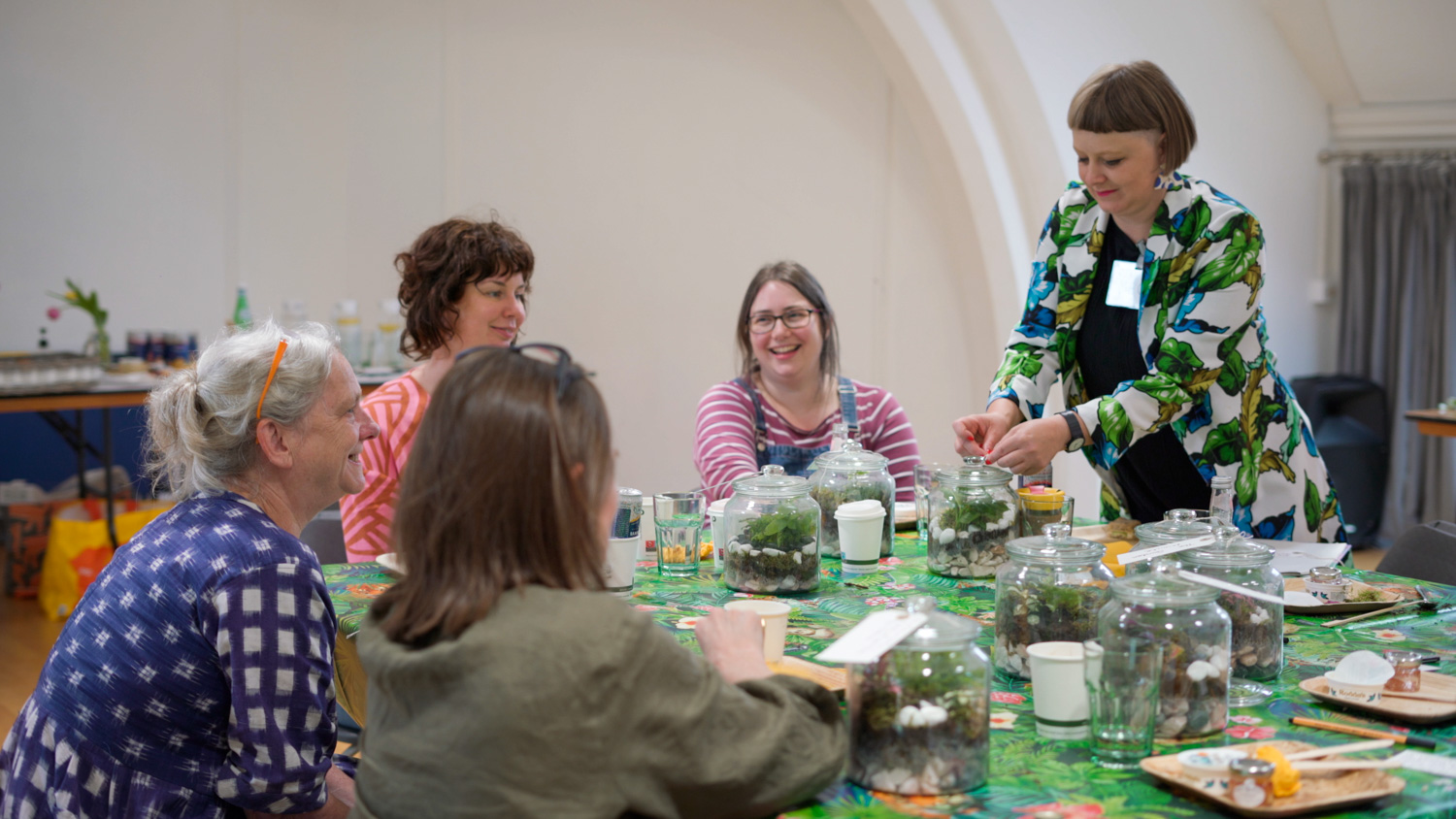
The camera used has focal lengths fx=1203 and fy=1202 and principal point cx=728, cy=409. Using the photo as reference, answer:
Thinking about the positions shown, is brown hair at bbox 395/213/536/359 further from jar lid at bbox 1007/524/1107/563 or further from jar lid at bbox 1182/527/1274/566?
jar lid at bbox 1182/527/1274/566

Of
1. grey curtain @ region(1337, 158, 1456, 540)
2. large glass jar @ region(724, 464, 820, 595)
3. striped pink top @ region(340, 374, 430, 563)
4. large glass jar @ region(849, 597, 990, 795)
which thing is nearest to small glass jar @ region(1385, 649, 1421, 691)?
large glass jar @ region(849, 597, 990, 795)

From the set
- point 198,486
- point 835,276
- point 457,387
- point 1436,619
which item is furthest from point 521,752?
point 835,276

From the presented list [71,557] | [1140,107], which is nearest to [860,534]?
[1140,107]

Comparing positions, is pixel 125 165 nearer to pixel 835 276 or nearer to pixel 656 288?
pixel 656 288

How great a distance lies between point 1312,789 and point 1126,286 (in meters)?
1.39

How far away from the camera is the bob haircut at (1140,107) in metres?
2.23

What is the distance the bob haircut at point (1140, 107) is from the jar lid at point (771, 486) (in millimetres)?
919

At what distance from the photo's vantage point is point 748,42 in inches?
209

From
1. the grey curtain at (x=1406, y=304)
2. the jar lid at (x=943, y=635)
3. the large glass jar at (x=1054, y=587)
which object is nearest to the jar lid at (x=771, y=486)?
the large glass jar at (x=1054, y=587)

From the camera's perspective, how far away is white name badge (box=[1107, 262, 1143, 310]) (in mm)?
2371

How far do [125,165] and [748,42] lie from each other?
288 centimetres

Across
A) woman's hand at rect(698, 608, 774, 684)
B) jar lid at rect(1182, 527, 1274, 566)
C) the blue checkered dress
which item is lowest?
the blue checkered dress

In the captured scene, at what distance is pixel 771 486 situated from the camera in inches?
77.4

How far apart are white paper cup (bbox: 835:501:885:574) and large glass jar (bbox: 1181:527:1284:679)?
672 mm
